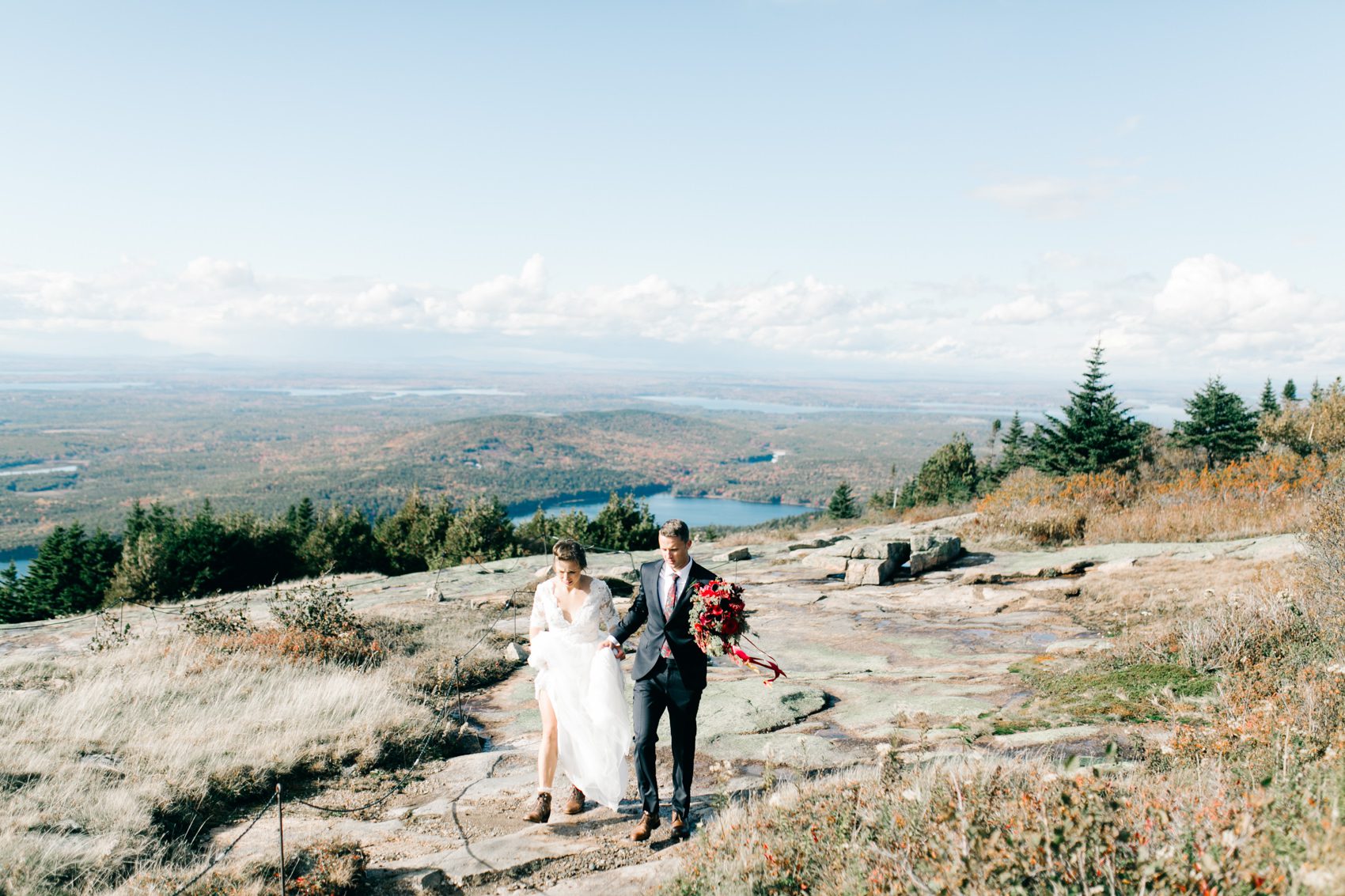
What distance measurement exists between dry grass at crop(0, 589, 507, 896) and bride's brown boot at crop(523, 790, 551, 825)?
7.61 ft

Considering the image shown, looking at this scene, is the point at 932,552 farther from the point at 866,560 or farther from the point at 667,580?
the point at 667,580

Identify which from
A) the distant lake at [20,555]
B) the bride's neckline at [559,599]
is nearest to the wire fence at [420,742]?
the bride's neckline at [559,599]

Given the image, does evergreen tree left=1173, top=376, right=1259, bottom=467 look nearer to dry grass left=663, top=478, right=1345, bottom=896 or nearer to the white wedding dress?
dry grass left=663, top=478, right=1345, bottom=896

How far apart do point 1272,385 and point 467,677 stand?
153 feet

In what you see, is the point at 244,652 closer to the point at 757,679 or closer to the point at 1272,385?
the point at 757,679

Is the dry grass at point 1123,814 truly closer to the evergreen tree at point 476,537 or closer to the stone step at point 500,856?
the stone step at point 500,856

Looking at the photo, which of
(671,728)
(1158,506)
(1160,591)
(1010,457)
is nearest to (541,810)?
(671,728)

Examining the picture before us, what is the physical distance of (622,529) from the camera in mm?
35094

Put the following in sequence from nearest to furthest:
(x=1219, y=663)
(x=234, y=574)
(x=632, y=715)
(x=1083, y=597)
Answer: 1. (x=632, y=715)
2. (x=1219, y=663)
3. (x=1083, y=597)
4. (x=234, y=574)

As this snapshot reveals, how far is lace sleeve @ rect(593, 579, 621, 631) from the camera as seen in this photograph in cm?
559

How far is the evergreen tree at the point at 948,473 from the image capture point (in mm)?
49938

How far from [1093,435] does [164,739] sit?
28199 millimetres

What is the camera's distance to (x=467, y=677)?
9727 millimetres

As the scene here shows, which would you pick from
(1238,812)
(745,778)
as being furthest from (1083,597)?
(1238,812)
